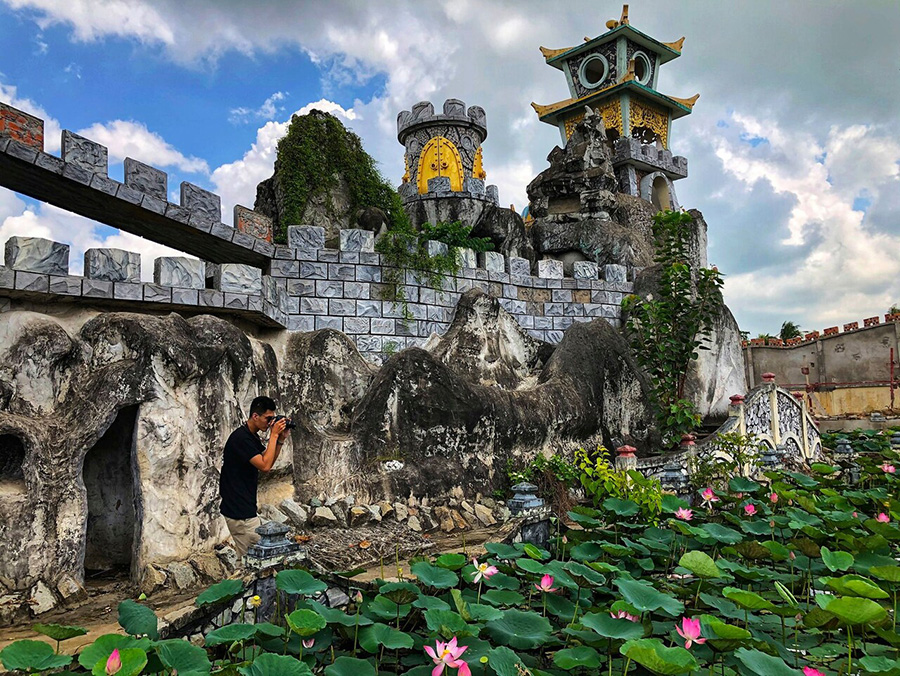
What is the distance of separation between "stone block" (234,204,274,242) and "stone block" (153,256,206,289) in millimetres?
1182

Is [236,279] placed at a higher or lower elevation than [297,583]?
higher

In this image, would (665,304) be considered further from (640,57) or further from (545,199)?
(640,57)

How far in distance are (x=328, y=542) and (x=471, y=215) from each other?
7.40 m

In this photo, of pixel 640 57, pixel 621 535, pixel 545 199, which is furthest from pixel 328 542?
pixel 640 57

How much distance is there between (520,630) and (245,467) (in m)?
2.54

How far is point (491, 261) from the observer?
10703 mm

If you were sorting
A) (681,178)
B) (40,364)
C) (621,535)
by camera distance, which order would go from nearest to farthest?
(621,535) → (40,364) → (681,178)

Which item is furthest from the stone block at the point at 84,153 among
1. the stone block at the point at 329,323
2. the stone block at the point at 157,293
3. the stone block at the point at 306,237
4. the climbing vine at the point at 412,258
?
the climbing vine at the point at 412,258

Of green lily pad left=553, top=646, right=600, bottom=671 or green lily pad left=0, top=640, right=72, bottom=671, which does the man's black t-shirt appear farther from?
green lily pad left=553, top=646, right=600, bottom=671

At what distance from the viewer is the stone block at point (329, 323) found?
8.92 metres

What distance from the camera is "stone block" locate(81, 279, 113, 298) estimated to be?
660 centimetres

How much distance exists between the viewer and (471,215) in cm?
1220

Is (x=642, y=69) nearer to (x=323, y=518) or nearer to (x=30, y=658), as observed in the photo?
(x=323, y=518)

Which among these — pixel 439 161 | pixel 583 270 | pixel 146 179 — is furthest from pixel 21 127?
pixel 439 161
